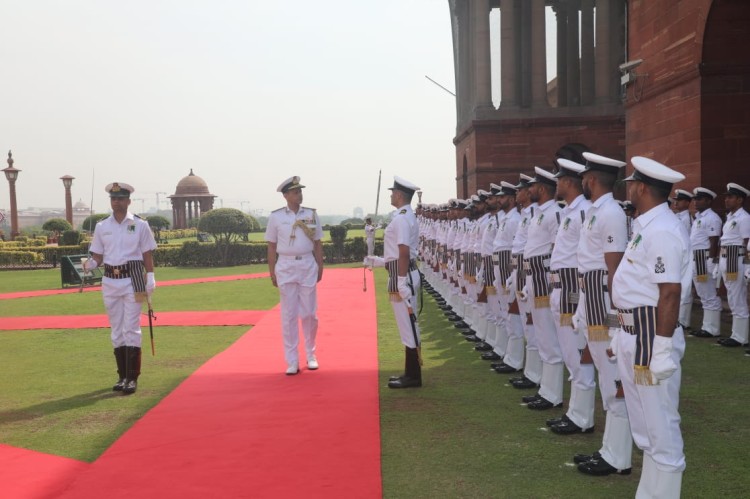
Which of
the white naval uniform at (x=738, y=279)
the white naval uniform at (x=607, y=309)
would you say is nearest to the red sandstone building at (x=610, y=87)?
the white naval uniform at (x=738, y=279)

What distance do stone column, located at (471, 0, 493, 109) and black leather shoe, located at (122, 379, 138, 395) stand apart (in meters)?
19.1

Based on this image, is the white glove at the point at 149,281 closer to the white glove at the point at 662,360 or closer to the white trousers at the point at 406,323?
the white trousers at the point at 406,323

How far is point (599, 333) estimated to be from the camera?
5004mm

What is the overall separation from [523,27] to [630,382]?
27106 mm

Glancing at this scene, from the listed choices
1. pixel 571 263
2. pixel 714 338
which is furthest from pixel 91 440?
pixel 714 338

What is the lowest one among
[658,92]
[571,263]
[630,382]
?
[630,382]

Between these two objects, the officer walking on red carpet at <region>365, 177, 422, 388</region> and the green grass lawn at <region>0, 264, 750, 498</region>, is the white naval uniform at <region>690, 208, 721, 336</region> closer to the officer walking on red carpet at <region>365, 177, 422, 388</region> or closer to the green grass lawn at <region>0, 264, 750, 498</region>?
the green grass lawn at <region>0, 264, 750, 498</region>

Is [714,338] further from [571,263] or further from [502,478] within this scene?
[502,478]

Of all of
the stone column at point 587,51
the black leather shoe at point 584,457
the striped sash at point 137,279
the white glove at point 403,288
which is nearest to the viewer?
the black leather shoe at point 584,457

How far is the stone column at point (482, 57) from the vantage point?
80.6 ft

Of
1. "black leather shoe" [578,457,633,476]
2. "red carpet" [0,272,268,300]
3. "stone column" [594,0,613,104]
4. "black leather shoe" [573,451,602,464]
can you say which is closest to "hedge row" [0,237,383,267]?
"red carpet" [0,272,268,300]

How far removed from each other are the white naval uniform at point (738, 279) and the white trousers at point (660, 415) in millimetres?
6675

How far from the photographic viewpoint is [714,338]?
34.1ft

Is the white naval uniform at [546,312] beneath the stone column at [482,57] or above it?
beneath
